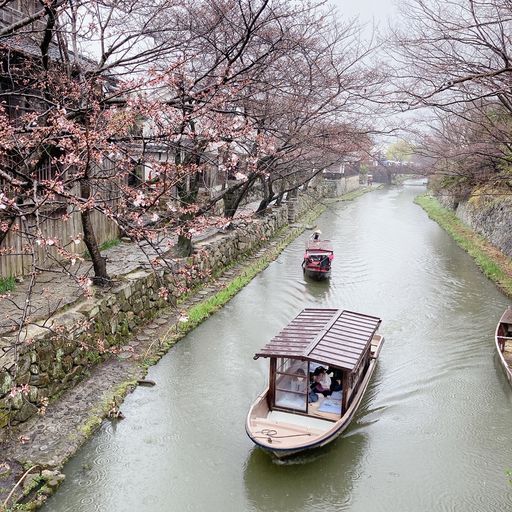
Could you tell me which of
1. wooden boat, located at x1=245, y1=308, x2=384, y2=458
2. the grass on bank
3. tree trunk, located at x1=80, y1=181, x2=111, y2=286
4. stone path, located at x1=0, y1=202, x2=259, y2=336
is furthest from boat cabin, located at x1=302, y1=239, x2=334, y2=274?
tree trunk, located at x1=80, y1=181, x2=111, y2=286

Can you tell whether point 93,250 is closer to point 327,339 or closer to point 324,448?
point 327,339

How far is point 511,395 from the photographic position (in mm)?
11172

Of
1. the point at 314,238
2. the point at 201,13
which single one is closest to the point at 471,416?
the point at 201,13

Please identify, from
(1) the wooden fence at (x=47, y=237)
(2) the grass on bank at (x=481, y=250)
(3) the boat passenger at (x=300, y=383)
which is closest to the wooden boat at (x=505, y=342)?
(2) the grass on bank at (x=481, y=250)

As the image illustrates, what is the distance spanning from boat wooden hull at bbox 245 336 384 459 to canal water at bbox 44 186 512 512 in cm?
41

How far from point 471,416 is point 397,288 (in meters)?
8.94

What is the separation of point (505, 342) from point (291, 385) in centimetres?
658

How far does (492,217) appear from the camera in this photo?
2648cm

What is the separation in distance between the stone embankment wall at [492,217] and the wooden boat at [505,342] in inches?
300

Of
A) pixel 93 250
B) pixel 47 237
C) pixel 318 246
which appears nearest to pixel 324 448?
pixel 93 250

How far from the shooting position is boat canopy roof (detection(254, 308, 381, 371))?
951cm

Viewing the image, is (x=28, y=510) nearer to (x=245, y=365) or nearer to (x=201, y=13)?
(x=245, y=365)

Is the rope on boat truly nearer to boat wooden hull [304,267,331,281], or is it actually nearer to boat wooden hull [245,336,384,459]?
boat wooden hull [245,336,384,459]

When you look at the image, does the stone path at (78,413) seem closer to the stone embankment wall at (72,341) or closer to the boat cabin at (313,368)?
the stone embankment wall at (72,341)
